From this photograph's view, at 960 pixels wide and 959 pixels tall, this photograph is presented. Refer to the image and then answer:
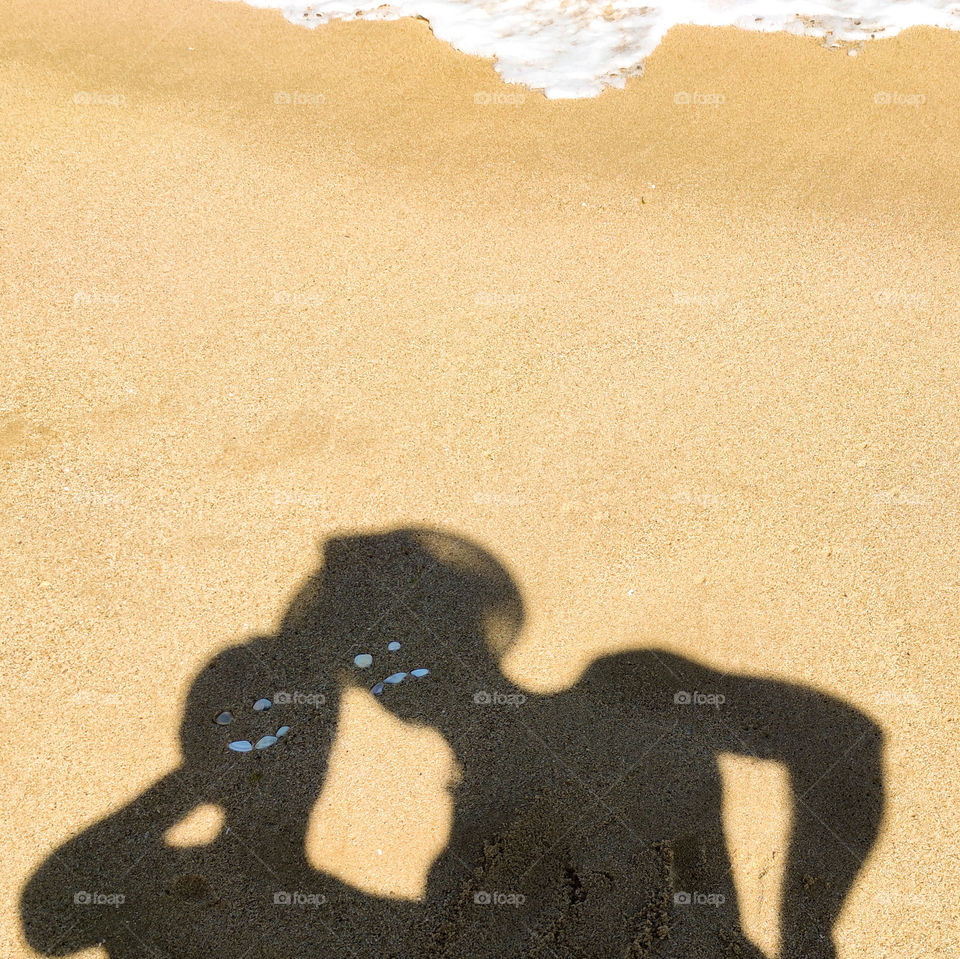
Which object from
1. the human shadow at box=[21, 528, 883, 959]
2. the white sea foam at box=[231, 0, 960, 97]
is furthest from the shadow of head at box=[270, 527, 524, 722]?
the white sea foam at box=[231, 0, 960, 97]

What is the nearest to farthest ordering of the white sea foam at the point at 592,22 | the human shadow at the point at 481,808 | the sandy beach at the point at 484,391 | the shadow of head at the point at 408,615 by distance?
the human shadow at the point at 481,808
the sandy beach at the point at 484,391
the shadow of head at the point at 408,615
the white sea foam at the point at 592,22

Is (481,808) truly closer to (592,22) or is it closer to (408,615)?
(408,615)

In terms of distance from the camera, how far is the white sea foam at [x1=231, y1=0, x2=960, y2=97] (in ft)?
29.2

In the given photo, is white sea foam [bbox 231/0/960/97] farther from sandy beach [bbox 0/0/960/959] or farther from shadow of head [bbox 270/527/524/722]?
shadow of head [bbox 270/527/524/722]

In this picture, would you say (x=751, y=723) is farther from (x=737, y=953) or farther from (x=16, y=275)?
(x=16, y=275)

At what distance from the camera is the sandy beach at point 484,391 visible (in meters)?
4.27

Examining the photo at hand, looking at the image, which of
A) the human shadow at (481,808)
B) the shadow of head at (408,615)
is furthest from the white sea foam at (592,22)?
the human shadow at (481,808)

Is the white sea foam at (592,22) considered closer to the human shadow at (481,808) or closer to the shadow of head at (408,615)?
Result: the shadow of head at (408,615)

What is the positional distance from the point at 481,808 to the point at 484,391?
2.72m

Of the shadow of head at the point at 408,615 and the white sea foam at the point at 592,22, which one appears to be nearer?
the shadow of head at the point at 408,615

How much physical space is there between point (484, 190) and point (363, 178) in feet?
3.34

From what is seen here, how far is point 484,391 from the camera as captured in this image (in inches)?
230

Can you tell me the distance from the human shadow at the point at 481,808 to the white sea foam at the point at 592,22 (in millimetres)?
6164

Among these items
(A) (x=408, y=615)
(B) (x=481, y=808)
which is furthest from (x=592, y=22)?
(B) (x=481, y=808)
